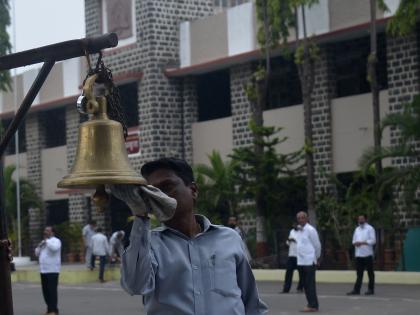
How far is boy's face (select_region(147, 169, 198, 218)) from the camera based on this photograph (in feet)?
14.1

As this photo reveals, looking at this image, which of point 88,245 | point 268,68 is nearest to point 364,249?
point 268,68

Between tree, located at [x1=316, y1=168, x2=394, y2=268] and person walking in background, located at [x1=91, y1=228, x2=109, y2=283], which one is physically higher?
tree, located at [x1=316, y1=168, x2=394, y2=268]

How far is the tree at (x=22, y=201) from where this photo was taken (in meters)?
34.1

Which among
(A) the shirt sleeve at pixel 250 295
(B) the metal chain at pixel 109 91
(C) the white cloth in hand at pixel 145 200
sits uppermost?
(B) the metal chain at pixel 109 91

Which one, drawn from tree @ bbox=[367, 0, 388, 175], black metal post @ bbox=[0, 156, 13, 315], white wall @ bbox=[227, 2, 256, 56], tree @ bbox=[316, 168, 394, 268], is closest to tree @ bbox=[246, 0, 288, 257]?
white wall @ bbox=[227, 2, 256, 56]

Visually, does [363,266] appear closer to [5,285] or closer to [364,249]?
[364,249]

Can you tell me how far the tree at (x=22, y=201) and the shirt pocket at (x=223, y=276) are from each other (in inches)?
1173

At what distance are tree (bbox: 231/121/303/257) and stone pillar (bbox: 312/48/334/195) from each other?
0.64m

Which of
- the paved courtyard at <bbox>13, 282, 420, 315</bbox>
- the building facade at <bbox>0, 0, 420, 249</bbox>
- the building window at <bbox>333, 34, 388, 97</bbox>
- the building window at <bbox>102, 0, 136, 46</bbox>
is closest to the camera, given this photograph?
the paved courtyard at <bbox>13, 282, 420, 315</bbox>

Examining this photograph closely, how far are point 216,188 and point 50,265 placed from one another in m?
10.5

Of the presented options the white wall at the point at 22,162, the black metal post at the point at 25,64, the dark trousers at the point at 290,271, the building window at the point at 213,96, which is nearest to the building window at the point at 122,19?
the building window at the point at 213,96

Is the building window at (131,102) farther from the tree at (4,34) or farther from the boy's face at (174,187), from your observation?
the boy's face at (174,187)

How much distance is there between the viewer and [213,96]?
102ft

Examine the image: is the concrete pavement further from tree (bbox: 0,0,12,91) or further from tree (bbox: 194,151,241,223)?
tree (bbox: 0,0,12,91)
